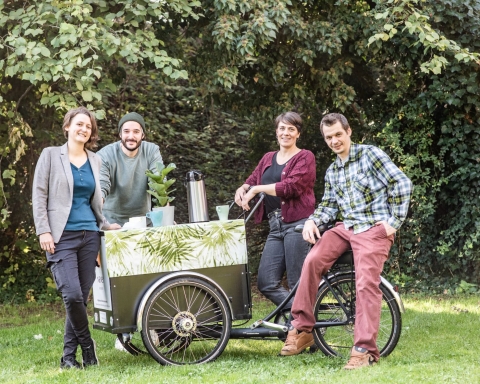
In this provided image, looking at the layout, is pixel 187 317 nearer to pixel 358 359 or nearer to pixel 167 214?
pixel 167 214

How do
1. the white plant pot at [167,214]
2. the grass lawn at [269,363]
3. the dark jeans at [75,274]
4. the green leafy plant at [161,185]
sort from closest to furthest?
the grass lawn at [269,363] → the dark jeans at [75,274] → the white plant pot at [167,214] → the green leafy plant at [161,185]

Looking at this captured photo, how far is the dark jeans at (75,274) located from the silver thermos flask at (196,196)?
2.08ft

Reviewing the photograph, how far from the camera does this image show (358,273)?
4566 millimetres

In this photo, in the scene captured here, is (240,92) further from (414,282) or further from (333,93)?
(414,282)

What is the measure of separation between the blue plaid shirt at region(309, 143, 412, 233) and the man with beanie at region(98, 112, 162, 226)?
4.50ft

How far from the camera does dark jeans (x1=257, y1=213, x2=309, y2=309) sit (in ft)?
17.1

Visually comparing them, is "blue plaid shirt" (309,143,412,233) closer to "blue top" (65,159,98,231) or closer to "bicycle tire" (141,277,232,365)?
"bicycle tire" (141,277,232,365)

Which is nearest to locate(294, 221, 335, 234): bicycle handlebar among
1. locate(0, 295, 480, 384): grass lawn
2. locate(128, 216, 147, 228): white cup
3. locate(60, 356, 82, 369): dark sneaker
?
locate(0, 295, 480, 384): grass lawn

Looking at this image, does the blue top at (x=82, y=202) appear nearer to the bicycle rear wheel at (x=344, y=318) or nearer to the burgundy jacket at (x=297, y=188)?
the burgundy jacket at (x=297, y=188)

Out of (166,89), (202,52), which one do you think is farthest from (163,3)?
(166,89)

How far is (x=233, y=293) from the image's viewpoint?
16.4ft

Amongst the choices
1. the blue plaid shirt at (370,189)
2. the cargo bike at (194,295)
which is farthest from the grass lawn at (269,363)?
the blue plaid shirt at (370,189)

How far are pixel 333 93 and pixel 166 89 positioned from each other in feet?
10.1

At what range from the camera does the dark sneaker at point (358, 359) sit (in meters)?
4.45
